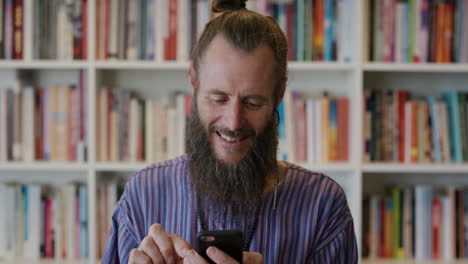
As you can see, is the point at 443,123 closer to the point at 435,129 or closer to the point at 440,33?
the point at 435,129

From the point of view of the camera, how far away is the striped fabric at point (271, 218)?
1246mm

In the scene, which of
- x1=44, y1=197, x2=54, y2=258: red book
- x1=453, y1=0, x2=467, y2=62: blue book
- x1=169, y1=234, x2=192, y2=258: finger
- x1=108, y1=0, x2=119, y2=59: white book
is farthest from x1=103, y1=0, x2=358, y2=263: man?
x1=453, y1=0, x2=467, y2=62: blue book

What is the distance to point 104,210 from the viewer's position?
7.54 ft

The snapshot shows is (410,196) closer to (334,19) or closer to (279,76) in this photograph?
(334,19)

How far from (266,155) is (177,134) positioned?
3.47 feet

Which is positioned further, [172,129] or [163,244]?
[172,129]

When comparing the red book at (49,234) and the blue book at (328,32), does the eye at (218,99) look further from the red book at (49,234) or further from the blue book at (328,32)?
the red book at (49,234)

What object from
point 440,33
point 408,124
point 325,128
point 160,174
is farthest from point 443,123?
point 160,174

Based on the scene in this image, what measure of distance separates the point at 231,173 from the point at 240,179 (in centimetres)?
2

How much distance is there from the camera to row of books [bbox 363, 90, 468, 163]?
2268mm

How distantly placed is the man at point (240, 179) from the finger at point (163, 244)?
14cm

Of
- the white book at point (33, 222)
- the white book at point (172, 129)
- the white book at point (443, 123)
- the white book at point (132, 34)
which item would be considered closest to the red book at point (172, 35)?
the white book at point (132, 34)

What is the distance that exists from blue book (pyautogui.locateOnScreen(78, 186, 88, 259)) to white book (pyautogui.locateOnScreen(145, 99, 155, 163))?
31 cm

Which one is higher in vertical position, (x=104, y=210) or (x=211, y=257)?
(x=211, y=257)
